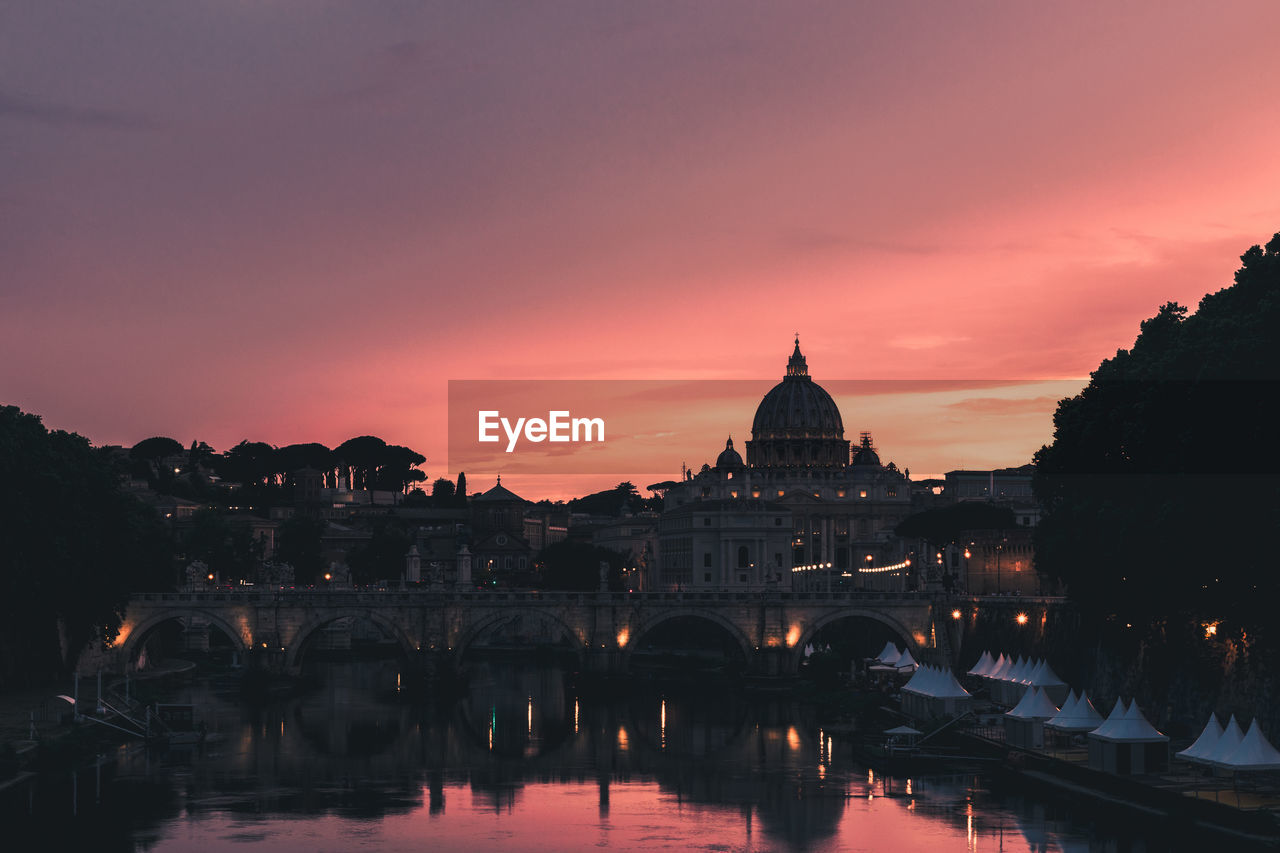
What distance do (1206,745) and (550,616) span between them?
6886 centimetres

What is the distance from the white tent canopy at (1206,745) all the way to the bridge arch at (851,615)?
6319 cm

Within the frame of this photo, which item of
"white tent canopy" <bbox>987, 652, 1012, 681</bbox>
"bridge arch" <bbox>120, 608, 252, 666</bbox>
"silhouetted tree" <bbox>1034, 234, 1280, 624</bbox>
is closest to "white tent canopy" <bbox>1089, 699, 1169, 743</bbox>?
"silhouetted tree" <bbox>1034, 234, 1280, 624</bbox>

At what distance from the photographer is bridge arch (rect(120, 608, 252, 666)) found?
388 feet

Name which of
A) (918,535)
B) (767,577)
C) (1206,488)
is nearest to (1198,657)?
(1206,488)

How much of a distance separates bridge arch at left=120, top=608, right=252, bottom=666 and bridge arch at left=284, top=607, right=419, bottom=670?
9.95ft

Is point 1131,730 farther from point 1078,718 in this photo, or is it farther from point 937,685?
point 937,685

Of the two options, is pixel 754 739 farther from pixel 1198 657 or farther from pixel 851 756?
pixel 1198 657

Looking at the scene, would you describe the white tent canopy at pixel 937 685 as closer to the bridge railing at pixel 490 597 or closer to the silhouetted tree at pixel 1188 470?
the silhouetted tree at pixel 1188 470

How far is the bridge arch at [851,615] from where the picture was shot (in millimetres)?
126688

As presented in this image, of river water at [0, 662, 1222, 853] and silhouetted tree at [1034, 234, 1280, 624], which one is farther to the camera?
silhouetted tree at [1034, 234, 1280, 624]

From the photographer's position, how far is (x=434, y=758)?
87.1m

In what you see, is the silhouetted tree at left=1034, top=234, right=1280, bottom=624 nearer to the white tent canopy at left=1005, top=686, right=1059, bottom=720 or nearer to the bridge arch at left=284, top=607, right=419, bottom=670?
the white tent canopy at left=1005, top=686, right=1059, bottom=720

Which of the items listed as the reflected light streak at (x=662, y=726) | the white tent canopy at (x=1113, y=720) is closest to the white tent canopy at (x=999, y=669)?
the reflected light streak at (x=662, y=726)

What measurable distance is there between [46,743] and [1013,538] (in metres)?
72.4
